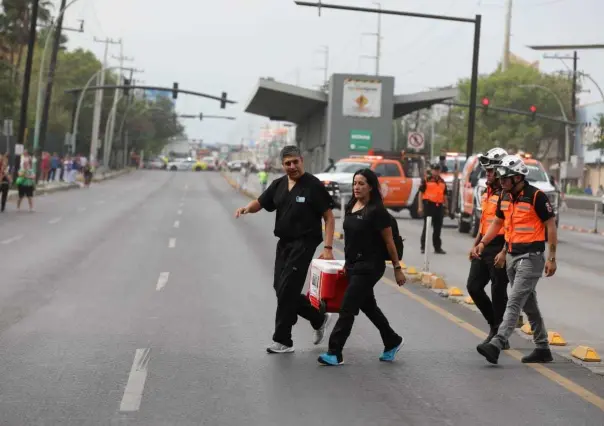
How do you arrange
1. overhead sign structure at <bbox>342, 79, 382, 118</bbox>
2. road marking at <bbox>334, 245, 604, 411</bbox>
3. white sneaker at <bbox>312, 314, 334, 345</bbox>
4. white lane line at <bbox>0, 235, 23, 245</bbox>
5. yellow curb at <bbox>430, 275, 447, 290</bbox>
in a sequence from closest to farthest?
road marking at <bbox>334, 245, 604, 411</bbox>, white sneaker at <bbox>312, 314, 334, 345</bbox>, yellow curb at <bbox>430, 275, 447, 290</bbox>, white lane line at <bbox>0, 235, 23, 245</bbox>, overhead sign structure at <bbox>342, 79, 382, 118</bbox>

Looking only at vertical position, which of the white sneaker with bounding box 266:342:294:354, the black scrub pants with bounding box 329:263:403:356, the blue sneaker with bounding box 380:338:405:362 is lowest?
the white sneaker with bounding box 266:342:294:354

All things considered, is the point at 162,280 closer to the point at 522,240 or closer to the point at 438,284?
the point at 438,284

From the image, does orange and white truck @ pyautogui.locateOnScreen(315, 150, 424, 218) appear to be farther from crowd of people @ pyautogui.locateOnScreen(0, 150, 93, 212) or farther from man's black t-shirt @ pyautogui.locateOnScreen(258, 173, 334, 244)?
man's black t-shirt @ pyautogui.locateOnScreen(258, 173, 334, 244)

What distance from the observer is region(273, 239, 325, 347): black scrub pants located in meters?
9.99

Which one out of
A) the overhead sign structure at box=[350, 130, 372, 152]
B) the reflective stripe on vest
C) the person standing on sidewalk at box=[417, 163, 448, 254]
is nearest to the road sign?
the person standing on sidewalk at box=[417, 163, 448, 254]

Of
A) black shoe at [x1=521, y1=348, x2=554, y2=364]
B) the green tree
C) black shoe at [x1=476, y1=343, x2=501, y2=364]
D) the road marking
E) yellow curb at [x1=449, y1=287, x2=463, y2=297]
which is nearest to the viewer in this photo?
the road marking

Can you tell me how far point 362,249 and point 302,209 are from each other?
0.73 meters

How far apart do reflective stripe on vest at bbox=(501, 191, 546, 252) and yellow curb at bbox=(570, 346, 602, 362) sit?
4.28ft

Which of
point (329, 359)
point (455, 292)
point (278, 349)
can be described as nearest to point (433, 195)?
point (455, 292)

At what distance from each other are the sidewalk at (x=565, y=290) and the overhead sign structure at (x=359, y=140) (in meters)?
35.6

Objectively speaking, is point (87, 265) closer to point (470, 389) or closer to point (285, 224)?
point (285, 224)

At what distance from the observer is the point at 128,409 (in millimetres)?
7664

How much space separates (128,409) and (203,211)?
33606 mm

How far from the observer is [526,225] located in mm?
9953
